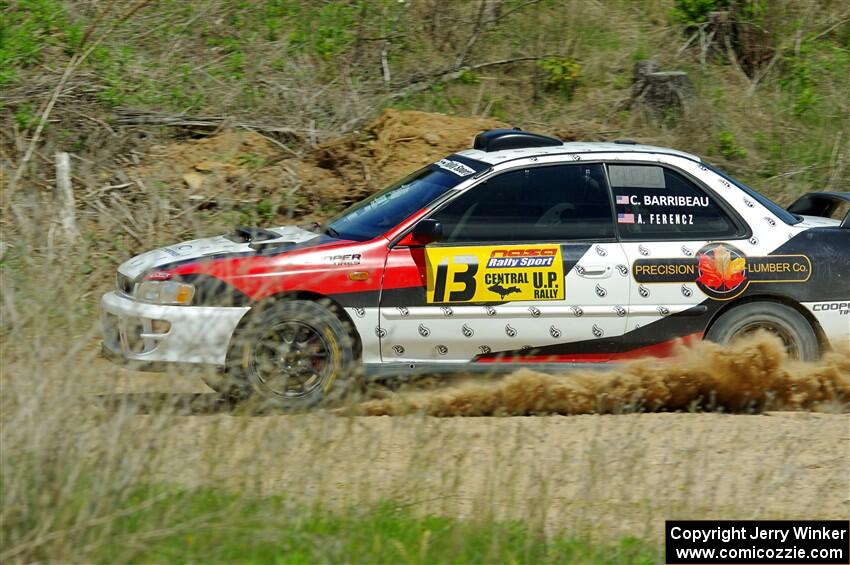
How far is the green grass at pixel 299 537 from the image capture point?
4.29 m

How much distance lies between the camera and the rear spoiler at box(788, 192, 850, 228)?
8117 millimetres

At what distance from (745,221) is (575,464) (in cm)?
249

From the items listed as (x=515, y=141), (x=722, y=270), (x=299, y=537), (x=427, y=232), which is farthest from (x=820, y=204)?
(x=299, y=537)

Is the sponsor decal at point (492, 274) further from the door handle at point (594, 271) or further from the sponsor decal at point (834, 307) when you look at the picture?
the sponsor decal at point (834, 307)

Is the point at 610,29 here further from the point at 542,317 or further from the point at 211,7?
the point at 542,317

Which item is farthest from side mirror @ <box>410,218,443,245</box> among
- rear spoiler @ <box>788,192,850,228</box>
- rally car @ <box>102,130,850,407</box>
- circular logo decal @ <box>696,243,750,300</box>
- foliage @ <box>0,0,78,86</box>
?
foliage @ <box>0,0,78,86</box>

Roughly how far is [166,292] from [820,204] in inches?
192

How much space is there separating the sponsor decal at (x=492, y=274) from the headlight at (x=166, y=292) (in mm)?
1505

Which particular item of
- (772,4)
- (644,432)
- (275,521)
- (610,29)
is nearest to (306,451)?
(275,521)

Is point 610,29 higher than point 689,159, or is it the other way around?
point 610,29

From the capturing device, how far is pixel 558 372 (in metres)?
7.06

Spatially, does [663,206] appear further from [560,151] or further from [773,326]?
[773,326]

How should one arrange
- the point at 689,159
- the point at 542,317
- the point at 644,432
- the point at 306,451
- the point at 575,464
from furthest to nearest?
the point at 689,159
the point at 542,317
the point at 644,432
the point at 575,464
the point at 306,451

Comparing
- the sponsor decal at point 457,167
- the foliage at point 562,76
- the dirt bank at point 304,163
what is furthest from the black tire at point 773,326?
the foliage at point 562,76
